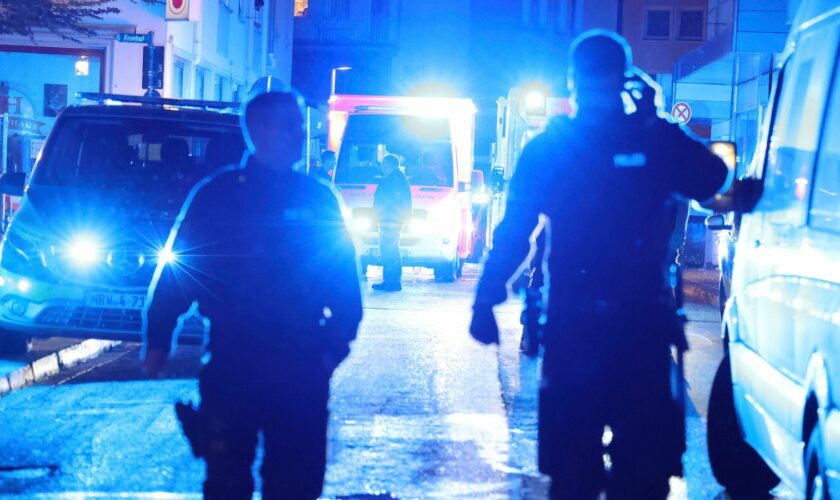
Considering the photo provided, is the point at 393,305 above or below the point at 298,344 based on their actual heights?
below

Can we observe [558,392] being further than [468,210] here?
No

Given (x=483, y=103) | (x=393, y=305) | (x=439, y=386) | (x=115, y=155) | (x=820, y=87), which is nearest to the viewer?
(x=820, y=87)

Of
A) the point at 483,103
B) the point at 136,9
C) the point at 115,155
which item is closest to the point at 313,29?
the point at 483,103

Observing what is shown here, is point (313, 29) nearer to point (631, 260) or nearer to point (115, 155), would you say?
A: point (115, 155)

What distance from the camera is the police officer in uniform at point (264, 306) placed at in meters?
4.28

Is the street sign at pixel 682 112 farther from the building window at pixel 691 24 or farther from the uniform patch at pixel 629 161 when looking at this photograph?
the building window at pixel 691 24

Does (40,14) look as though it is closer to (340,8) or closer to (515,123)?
(515,123)

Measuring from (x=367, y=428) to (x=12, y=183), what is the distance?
4.25 m

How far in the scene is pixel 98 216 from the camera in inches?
402

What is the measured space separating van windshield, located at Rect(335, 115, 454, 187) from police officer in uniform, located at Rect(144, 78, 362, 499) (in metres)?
17.0

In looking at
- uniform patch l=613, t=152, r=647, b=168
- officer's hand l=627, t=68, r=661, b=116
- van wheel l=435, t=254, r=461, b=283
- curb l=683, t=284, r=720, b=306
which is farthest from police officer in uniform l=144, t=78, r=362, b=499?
van wheel l=435, t=254, r=461, b=283

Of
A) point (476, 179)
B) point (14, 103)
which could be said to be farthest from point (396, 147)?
point (14, 103)

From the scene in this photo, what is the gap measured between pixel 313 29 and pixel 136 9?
23.0 meters

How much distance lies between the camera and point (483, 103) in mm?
46531
